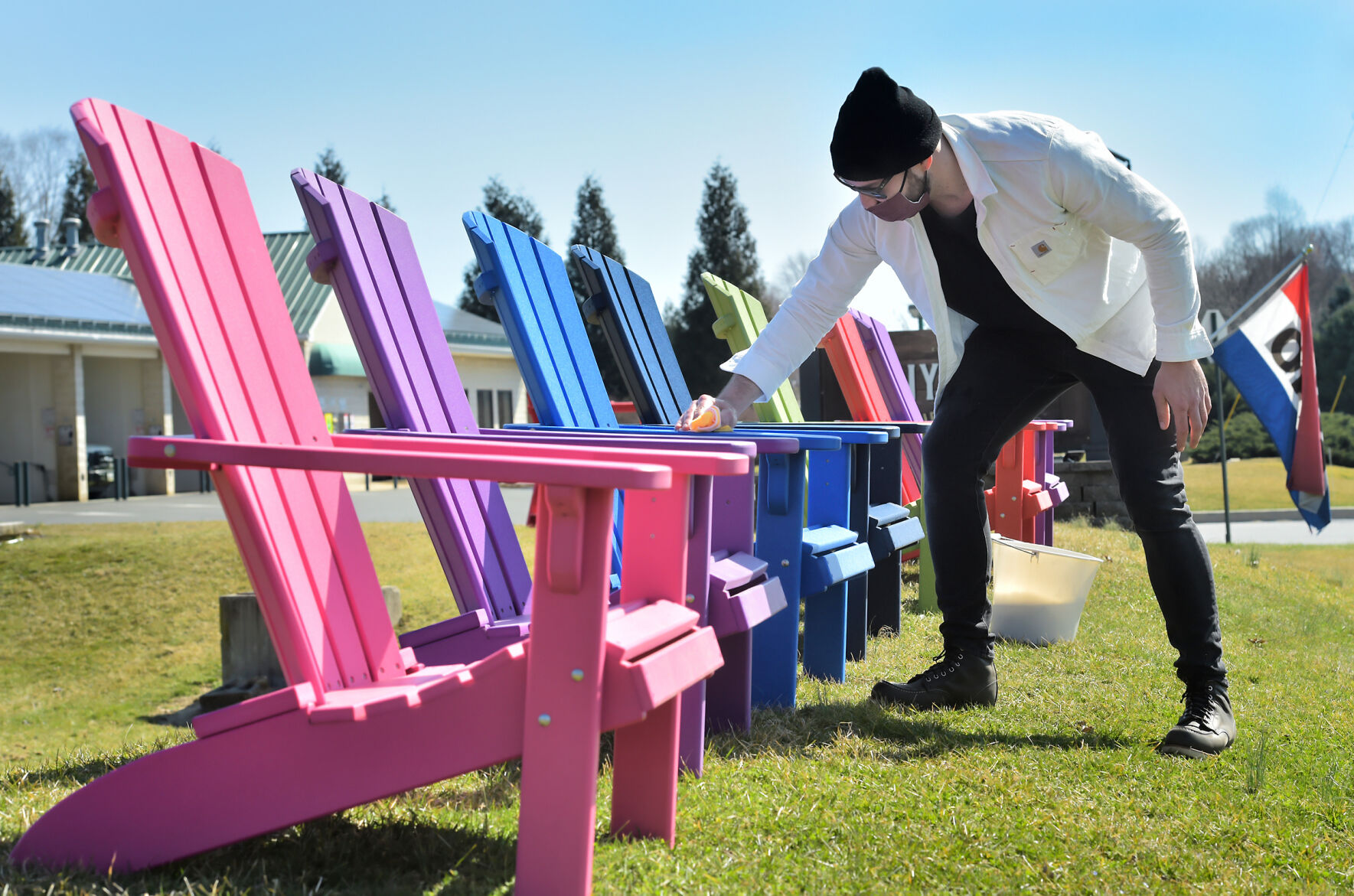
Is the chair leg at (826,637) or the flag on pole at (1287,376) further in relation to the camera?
the flag on pole at (1287,376)

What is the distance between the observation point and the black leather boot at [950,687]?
277 centimetres

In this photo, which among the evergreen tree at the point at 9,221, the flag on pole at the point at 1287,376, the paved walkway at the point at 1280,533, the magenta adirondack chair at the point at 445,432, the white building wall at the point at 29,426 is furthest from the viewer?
the evergreen tree at the point at 9,221

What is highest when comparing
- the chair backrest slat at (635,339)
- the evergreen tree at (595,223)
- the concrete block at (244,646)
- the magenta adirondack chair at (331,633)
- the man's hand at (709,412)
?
the evergreen tree at (595,223)

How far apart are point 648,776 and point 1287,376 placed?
10222 mm

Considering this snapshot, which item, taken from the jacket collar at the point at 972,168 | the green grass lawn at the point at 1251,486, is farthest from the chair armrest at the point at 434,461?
the green grass lawn at the point at 1251,486

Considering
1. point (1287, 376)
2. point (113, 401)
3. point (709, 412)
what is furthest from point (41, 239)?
point (709, 412)

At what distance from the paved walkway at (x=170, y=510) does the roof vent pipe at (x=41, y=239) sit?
34.5 ft

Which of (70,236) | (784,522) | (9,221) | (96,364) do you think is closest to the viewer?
(784,522)

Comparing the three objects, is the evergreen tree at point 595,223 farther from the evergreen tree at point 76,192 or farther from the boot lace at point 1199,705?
the boot lace at point 1199,705

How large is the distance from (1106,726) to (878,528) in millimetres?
1085

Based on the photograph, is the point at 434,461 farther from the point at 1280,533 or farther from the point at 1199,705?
the point at 1280,533

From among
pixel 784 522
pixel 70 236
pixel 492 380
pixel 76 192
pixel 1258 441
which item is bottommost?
pixel 1258 441

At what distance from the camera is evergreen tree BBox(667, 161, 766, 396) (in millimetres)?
31062

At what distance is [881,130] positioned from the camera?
238 cm
